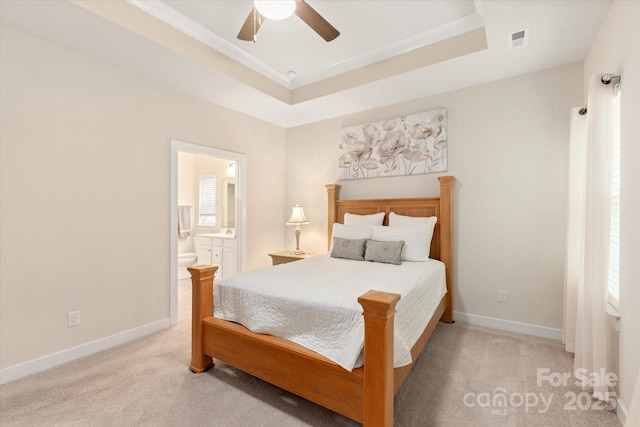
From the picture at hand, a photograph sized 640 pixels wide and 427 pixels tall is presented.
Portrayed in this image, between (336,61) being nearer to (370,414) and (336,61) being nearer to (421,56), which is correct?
(421,56)

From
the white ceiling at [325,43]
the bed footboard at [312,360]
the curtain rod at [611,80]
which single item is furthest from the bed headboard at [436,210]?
the bed footboard at [312,360]

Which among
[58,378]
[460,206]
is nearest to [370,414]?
[58,378]

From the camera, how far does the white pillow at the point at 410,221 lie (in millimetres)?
3115

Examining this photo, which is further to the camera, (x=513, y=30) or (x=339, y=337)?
(x=513, y=30)

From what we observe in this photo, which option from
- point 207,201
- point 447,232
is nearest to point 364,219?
point 447,232

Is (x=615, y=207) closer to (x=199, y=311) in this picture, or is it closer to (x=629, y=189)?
(x=629, y=189)

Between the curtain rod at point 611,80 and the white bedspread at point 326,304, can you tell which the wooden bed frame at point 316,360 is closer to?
the white bedspread at point 326,304

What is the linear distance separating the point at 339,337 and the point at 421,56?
2.67 meters

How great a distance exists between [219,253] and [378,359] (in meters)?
3.67

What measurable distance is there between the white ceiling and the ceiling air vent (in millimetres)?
46

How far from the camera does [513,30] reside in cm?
221

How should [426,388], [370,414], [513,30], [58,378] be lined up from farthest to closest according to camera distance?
[513,30] → [58,378] → [426,388] → [370,414]

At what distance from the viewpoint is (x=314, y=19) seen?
2.00 m

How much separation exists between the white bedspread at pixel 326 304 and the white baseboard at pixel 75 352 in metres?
1.20
